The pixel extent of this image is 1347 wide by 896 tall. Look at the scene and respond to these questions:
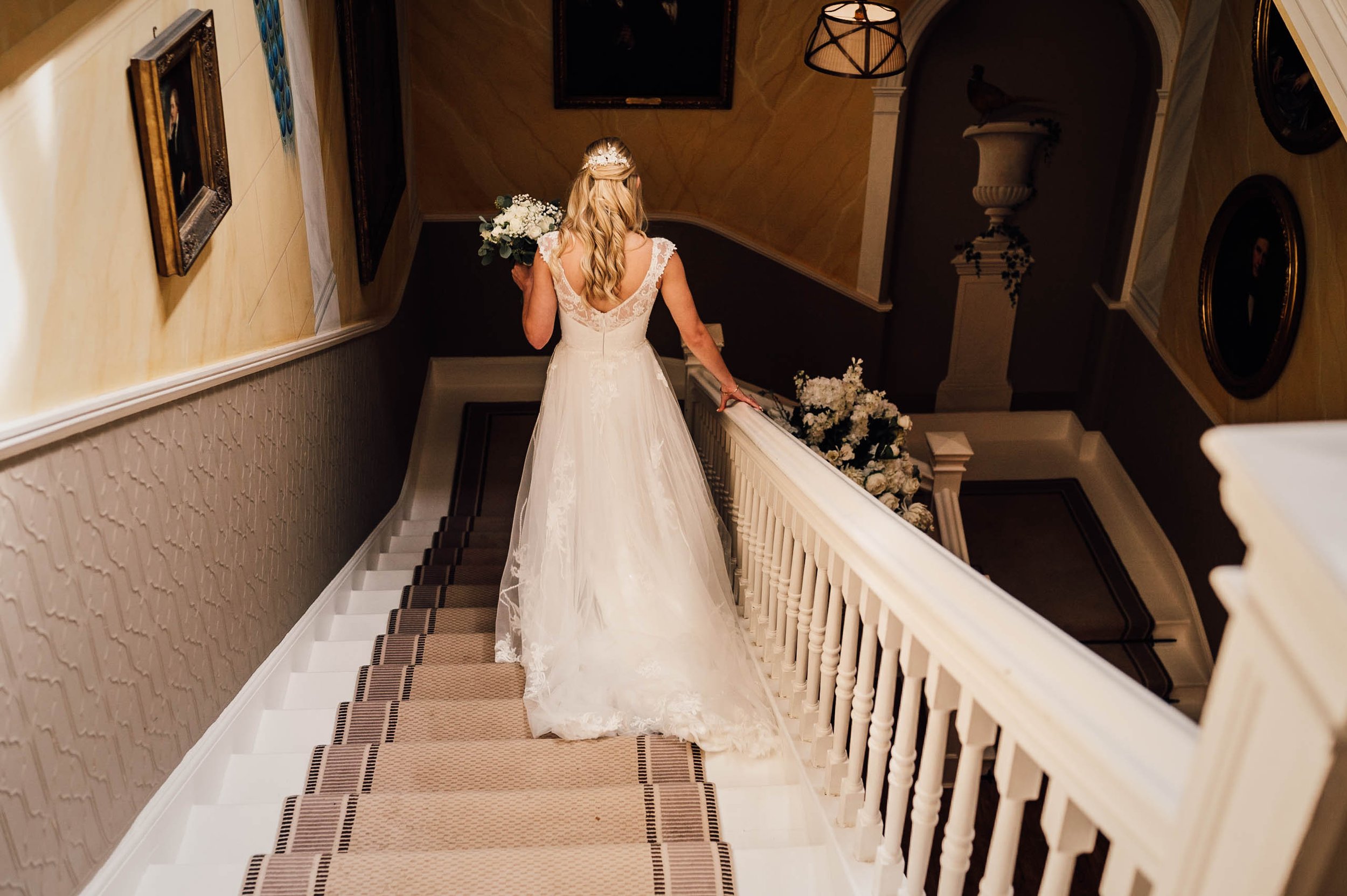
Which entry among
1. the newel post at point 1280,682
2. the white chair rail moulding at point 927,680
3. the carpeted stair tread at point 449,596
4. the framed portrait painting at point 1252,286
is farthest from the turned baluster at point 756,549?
the framed portrait painting at point 1252,286

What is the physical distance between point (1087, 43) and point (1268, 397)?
2891 millimetres

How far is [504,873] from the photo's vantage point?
5.88 ft

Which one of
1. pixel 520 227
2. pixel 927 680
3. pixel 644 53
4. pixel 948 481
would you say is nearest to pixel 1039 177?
pixel 948 481

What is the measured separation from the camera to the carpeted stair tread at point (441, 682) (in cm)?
266

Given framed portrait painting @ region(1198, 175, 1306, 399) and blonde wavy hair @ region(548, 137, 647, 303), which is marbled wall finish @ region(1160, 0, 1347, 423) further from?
blonde wavy hair @ region(548, 137, 647, 303)

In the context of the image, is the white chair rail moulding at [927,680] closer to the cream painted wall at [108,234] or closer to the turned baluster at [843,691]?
the turned baluster at [843,691]

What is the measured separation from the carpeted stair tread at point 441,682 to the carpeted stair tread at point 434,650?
13cm

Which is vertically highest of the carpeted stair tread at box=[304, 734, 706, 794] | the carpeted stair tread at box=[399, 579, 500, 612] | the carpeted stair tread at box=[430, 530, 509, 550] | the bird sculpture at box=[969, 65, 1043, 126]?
the bird sculpture at box=[969, 65, 1043, 126]

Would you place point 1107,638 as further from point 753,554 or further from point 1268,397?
point 753,554

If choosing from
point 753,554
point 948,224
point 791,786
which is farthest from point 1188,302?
point 791,786

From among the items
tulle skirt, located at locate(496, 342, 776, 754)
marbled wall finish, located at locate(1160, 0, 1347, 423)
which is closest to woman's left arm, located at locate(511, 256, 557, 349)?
tulle skirt, located at locate(496, 342, 776, 754)

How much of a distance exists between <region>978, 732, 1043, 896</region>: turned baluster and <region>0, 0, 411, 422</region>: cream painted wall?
61.9 inches

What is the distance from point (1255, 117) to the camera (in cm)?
486

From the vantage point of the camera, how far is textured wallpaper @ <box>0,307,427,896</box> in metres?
1.54
